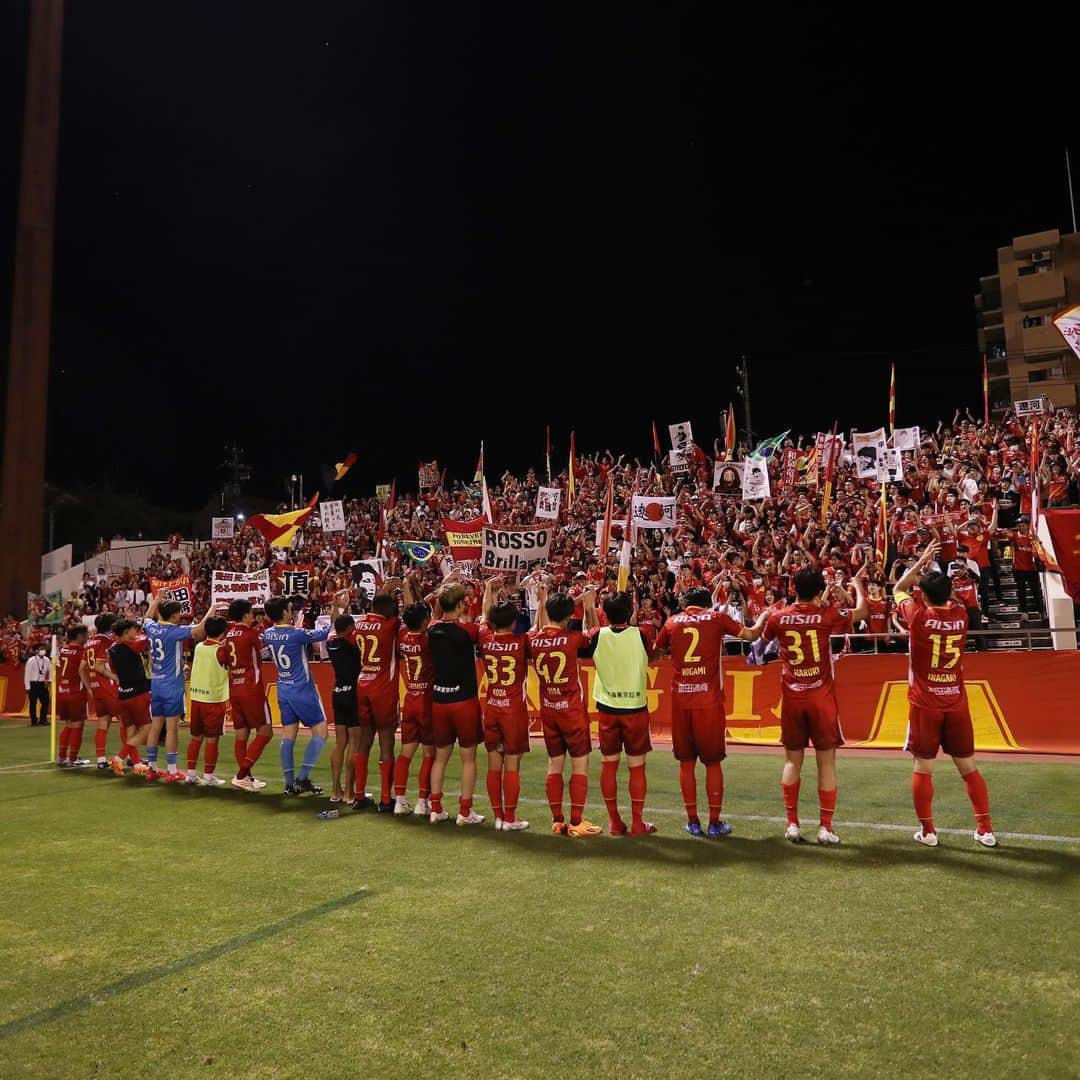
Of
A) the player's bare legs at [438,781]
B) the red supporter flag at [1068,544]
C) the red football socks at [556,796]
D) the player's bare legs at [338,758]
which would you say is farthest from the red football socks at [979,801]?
the red supporter flag at [1068,544]

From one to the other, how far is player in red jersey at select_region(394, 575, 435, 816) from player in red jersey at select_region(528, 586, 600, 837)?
1.37 metres

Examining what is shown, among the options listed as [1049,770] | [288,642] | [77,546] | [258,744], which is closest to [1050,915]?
[1049,770]

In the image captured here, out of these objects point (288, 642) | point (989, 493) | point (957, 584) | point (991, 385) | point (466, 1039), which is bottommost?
point (466, 1039)

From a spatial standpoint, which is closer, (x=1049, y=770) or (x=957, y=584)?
(x=1049, y=770)

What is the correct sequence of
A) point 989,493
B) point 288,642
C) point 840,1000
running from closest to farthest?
point 840,1000 < point 288,642 < point 989,493

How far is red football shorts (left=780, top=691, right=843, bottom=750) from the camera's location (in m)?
6.80

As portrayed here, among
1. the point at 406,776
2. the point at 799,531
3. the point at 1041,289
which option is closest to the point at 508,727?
the point at 406,776

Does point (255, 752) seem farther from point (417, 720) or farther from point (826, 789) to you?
point (826, 789)

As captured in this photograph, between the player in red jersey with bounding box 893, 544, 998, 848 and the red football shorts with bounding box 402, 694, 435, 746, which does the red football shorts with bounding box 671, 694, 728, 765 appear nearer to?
the player in red jersey with bounding box 893, 544, 998, 848

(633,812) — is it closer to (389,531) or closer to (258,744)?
(258,744)

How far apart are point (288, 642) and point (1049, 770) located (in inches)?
369

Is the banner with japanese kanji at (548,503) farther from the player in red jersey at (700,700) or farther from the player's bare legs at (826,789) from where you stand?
the player's bare legs at (826,789)

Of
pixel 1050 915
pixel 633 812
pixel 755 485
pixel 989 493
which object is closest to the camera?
pixel 1050 915

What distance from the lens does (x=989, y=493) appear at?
16938 millimetres
